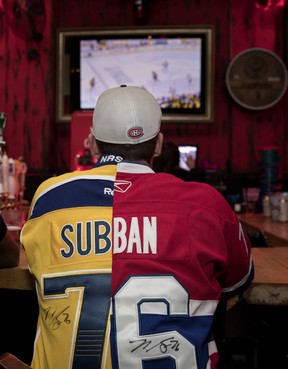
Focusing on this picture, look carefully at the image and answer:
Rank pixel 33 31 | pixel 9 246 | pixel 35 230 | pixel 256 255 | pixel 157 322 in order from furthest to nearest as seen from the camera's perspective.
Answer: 1. pixel 33 31
2. pixel 256 255
3. pixel 9 246
4. pixel 35 230
5. pixel 157 322

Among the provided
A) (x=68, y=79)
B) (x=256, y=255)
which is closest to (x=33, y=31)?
(x=68, y=79)

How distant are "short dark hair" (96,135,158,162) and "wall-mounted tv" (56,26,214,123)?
3.84 metres

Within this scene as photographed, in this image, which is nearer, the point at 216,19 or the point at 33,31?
the point at 33,31

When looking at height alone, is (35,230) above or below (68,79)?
below

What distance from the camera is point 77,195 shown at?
133cm

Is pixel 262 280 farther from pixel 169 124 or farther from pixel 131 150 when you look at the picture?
pixel 169 124

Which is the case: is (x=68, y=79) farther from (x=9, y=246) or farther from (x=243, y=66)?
(x=9, y=246)

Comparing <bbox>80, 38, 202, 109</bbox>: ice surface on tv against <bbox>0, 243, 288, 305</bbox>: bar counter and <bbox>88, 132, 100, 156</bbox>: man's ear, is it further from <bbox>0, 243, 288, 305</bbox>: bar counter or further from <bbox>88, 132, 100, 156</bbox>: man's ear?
<bbox>88, 132, 100, 156</bbox>: man's ear

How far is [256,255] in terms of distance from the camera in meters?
1.92

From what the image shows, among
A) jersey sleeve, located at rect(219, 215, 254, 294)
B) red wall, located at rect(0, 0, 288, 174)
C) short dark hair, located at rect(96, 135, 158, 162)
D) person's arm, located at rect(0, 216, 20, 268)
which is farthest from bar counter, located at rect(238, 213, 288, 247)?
red wall, located at rect(0, 0, 288, 174)

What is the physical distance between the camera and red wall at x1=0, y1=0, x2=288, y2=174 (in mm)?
5223

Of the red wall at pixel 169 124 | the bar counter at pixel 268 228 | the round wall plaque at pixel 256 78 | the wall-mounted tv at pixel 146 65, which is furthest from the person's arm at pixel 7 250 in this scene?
the round wall plaque at pixel 256 78

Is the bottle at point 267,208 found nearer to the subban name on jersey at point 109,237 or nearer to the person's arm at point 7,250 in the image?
the person's arm at point 7,250

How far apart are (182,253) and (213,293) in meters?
0.14
